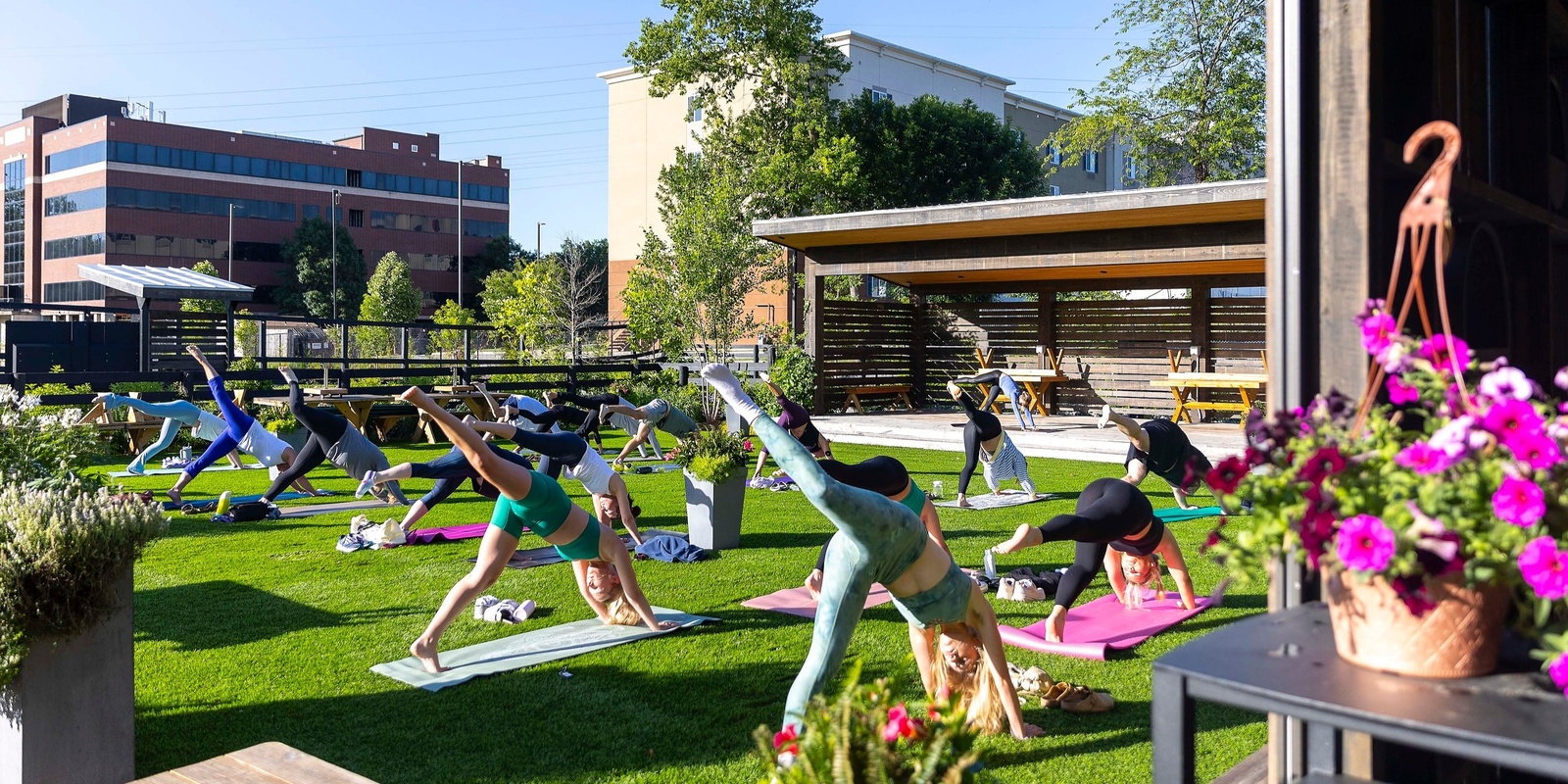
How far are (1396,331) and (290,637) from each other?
639 cm

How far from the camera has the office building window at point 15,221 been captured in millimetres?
70312

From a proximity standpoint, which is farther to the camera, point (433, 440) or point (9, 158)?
point (9, 158)

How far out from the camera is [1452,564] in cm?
204

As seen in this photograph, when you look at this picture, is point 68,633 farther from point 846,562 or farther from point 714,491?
point 714,491

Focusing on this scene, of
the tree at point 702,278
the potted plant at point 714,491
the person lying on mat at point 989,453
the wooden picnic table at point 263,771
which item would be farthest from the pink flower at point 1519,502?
the tree at point 702,278

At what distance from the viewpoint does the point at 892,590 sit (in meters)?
4.31

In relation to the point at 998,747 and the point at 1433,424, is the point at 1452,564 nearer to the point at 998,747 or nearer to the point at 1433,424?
the point at 1433,424

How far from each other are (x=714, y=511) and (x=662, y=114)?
41.6 metres

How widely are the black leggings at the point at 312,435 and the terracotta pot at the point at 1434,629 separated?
33.5 feet

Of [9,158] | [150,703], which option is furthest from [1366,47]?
[9,158]

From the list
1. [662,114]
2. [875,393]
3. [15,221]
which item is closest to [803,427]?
[875,393]

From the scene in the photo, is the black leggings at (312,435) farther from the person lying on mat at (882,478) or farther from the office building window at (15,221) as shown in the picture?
the office building window at (15,221)

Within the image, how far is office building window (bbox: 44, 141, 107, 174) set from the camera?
208 feet

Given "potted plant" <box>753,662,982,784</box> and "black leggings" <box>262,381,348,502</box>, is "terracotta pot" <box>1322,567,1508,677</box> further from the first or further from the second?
"black leggings" <box>262,381,348,502</box>
